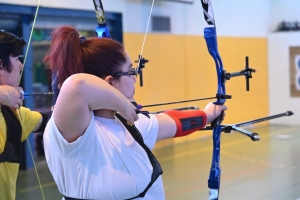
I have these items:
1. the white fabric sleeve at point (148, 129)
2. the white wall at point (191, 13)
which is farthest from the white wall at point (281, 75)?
the white fabric sleeve at point (148, 129)

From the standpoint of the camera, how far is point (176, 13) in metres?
5.68

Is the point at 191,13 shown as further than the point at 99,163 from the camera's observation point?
Yes

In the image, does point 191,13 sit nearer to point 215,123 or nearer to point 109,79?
point 215,123

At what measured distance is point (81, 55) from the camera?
3.53ft

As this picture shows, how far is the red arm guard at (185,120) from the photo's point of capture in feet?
4.47

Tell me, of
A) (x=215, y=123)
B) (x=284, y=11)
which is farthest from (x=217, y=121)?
(x=284, y=11)

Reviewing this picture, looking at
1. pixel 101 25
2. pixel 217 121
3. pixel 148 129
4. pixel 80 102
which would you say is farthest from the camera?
pixel 101 25

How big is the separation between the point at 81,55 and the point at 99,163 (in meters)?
0.23

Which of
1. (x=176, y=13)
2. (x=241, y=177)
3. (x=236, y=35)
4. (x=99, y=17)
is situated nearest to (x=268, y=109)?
(x=236, y=35)

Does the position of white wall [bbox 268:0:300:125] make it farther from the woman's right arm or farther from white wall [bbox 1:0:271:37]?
the woman's right arm

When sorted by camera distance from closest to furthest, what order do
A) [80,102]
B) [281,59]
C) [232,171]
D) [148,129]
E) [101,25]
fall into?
1. [80,102]
2. [148,129]
3. [101,25]
4. [232,171]
5. [281,59]

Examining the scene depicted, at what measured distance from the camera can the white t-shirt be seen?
3.43 ft

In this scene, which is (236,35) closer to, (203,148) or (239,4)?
(239,4)

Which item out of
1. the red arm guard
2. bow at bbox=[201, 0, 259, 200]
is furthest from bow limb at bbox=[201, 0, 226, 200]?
the red arm guard
